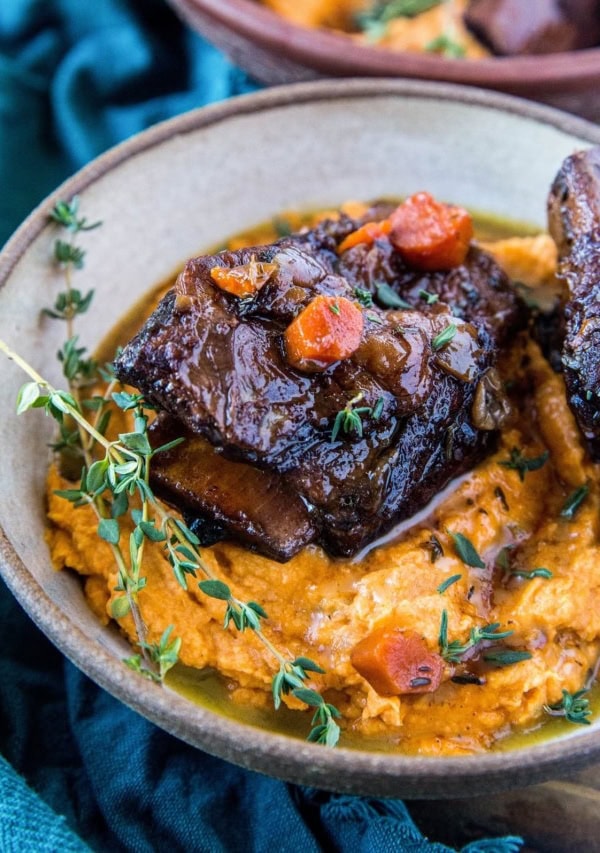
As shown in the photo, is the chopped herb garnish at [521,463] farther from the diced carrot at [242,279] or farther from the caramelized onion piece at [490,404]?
the diced carrot at [242,279]

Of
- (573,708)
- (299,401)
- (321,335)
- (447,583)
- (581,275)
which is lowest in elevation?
(573,708)

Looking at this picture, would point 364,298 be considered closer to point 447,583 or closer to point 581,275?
point 581,275

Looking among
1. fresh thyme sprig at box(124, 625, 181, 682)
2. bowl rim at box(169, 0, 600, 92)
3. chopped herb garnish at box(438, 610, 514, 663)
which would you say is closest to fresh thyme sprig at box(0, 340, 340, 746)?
fresh thyme sprig at box(124, 625, 181, 682)

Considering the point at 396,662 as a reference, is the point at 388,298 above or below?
above

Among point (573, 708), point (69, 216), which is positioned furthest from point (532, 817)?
point (69, 216)

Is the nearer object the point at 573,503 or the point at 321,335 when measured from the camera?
the point at 321,335

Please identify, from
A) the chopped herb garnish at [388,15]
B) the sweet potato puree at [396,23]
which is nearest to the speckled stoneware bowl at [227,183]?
the sweet potato puree at [396,23]

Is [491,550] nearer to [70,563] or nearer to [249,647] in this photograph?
[249,647]

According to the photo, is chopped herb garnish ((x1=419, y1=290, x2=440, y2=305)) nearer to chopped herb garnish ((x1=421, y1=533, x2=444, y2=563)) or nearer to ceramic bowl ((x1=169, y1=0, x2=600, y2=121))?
chopped herb garnish ((x1=421, y1=533, x2=444, y2=563))
